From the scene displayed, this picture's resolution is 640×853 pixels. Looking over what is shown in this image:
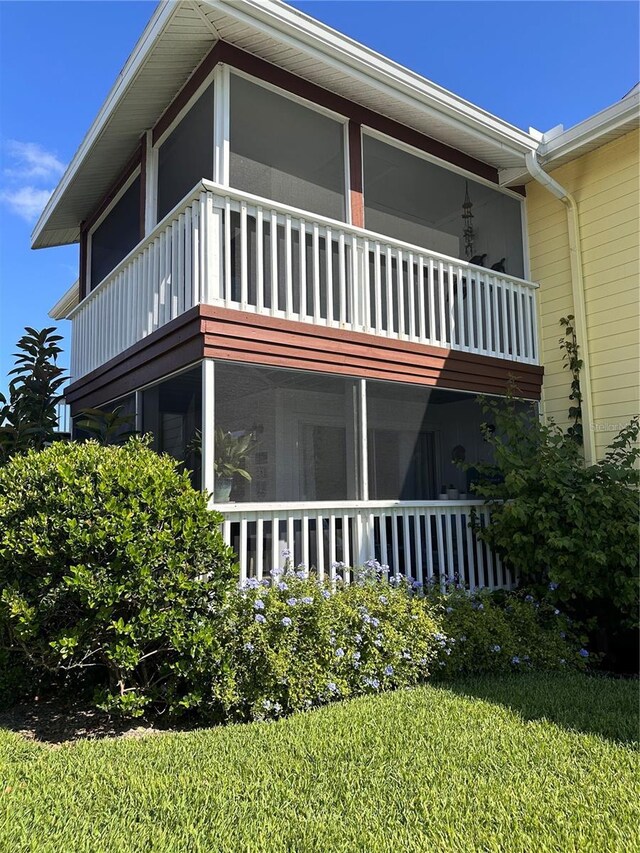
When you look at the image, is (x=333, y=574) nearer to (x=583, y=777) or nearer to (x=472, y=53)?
(x=583, y=777)

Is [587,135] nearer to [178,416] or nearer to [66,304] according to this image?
[178,416]

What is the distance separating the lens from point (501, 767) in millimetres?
3154

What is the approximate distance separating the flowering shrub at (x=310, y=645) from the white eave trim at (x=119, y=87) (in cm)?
475

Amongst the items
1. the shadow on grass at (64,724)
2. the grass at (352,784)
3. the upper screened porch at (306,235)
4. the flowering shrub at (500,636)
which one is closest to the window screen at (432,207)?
the upper screened porch at (306,235)

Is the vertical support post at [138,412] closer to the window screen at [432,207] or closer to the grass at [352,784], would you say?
the window screen at [432,207]

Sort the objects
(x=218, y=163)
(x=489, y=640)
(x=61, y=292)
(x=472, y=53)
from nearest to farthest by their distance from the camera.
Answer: (x=489, y=640), (x=218, y=163), (x=472, y=53), (x=61, y=292)

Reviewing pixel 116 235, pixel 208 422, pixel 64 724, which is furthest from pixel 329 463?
pixel 116 235

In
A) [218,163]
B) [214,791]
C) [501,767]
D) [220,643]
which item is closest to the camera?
[214,791]

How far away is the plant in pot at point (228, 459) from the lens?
16.6 ft

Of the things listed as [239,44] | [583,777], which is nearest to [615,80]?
[239,44]

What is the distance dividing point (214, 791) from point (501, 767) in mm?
1428

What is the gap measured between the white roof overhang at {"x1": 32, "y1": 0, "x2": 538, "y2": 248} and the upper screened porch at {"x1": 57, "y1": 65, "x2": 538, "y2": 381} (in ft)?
0.83

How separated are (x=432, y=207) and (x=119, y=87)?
3589mm

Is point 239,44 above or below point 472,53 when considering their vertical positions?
below
